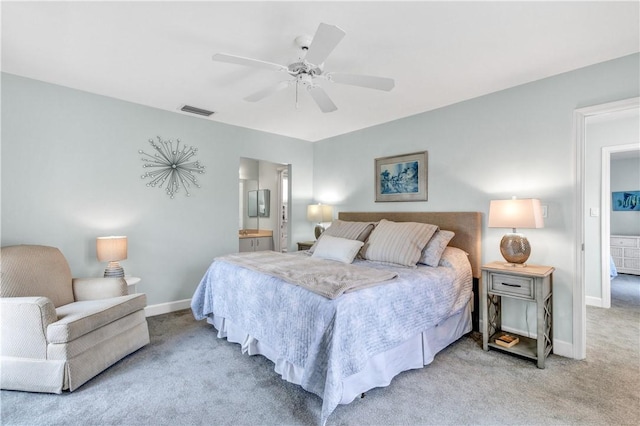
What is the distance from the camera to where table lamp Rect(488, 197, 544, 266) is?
2574 mm

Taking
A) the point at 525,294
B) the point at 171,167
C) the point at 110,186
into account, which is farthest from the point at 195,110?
the point at 525,294

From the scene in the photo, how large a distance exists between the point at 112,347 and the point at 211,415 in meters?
1.11

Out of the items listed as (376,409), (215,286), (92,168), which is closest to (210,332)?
(215,286)

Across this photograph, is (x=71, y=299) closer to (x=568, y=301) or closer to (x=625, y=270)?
(x=568, y=301)

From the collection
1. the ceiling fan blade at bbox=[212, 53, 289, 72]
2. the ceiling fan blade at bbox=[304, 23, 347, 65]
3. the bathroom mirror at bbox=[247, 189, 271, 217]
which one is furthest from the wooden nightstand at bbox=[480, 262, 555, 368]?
the bathroom mirror at bbox=[247, 189, 271, 217]

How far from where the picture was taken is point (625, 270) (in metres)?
5.77

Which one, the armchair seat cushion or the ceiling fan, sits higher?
the ceiling fan

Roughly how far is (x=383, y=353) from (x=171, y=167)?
3.19 meters

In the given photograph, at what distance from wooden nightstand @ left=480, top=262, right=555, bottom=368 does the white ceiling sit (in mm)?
1713

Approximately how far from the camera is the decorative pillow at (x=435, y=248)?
9.57ft

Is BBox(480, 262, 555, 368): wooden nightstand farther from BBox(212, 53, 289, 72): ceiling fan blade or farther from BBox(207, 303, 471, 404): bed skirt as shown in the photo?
BBox(212, 53, 289, 72): ceiling fan blade

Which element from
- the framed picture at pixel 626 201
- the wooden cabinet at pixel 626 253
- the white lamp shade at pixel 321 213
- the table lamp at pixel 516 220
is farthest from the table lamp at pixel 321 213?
the framed picture at pixel 626 201

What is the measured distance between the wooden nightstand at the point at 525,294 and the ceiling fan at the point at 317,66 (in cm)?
184

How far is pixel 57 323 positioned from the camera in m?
2.07
